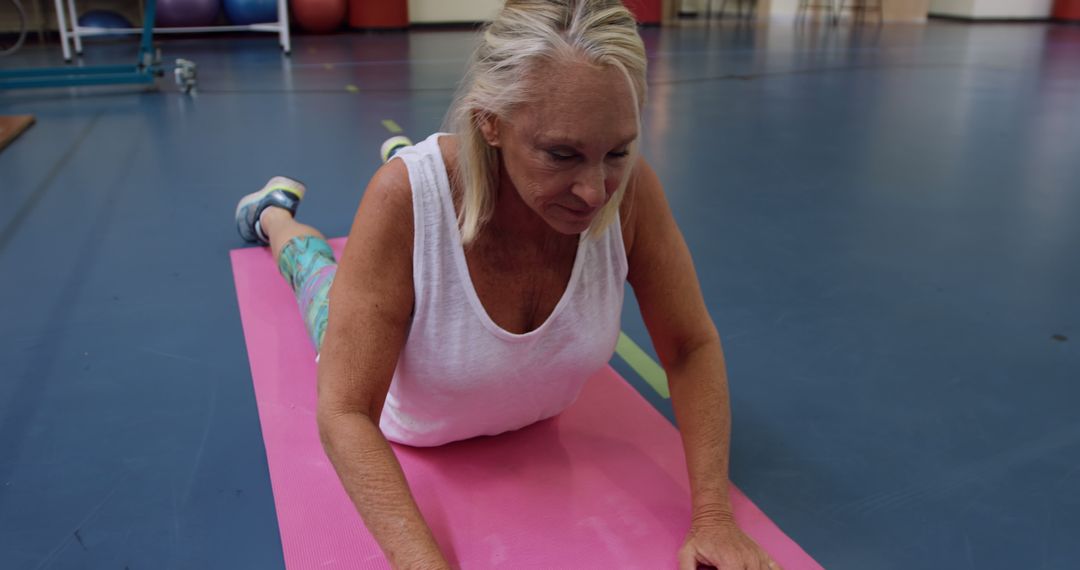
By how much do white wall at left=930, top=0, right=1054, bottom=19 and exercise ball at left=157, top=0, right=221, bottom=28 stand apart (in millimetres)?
10186

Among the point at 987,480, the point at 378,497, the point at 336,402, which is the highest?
the point at 336,402

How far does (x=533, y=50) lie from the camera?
3.41ft

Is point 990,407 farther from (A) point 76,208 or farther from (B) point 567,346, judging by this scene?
(A) point 76,208

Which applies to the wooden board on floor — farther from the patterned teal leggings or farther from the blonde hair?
the blonde hair

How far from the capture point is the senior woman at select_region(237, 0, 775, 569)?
1.06m

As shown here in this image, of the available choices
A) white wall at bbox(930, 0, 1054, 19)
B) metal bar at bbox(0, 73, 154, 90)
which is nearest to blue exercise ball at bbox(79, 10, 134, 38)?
metal bar at bbox(0, 73, 154, 90)

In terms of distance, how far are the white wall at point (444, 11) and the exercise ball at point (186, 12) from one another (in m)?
2.51

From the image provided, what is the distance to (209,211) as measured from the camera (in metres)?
3.12

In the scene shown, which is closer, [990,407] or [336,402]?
[336,402]

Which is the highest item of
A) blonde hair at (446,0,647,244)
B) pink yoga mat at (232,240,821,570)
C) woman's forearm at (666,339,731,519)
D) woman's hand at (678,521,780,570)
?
blonde hair at (446,0,647,244)

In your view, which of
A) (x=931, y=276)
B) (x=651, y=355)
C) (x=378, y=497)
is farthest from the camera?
(x=931, y=276)

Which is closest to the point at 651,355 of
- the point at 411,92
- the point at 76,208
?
the point at 76,208

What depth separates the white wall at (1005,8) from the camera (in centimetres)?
1180

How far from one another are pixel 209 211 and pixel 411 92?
2754mm
